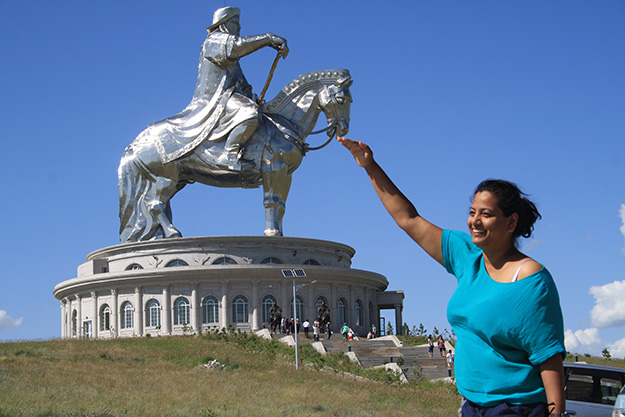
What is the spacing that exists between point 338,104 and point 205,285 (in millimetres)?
11337

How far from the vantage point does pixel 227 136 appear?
140ft

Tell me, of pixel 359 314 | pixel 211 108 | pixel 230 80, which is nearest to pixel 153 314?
pixel 211 108

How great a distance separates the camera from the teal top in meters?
4.24

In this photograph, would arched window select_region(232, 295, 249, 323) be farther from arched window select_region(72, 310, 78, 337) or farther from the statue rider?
→ arched window select_region(72, 310, 78, 337)

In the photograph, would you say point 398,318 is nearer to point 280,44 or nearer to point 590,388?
point 280,44

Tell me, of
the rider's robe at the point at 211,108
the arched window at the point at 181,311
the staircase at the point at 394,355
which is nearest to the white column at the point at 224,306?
the arched window at the point at 181,311

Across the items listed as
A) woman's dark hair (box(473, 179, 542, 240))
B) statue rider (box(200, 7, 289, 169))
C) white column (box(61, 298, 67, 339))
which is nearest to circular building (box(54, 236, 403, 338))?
white column (box(61, 298, 67, 339))

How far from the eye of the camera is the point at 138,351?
109 ft

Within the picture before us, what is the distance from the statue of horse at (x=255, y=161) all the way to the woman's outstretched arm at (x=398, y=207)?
37.4 m

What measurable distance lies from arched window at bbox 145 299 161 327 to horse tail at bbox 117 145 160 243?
341cm

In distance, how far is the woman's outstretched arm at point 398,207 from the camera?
4.90 metres

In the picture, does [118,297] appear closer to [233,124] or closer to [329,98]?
[233,124]

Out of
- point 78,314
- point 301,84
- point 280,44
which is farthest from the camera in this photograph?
point 78,314

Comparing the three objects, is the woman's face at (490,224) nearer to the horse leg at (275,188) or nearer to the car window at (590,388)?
the car window at (590,388)
